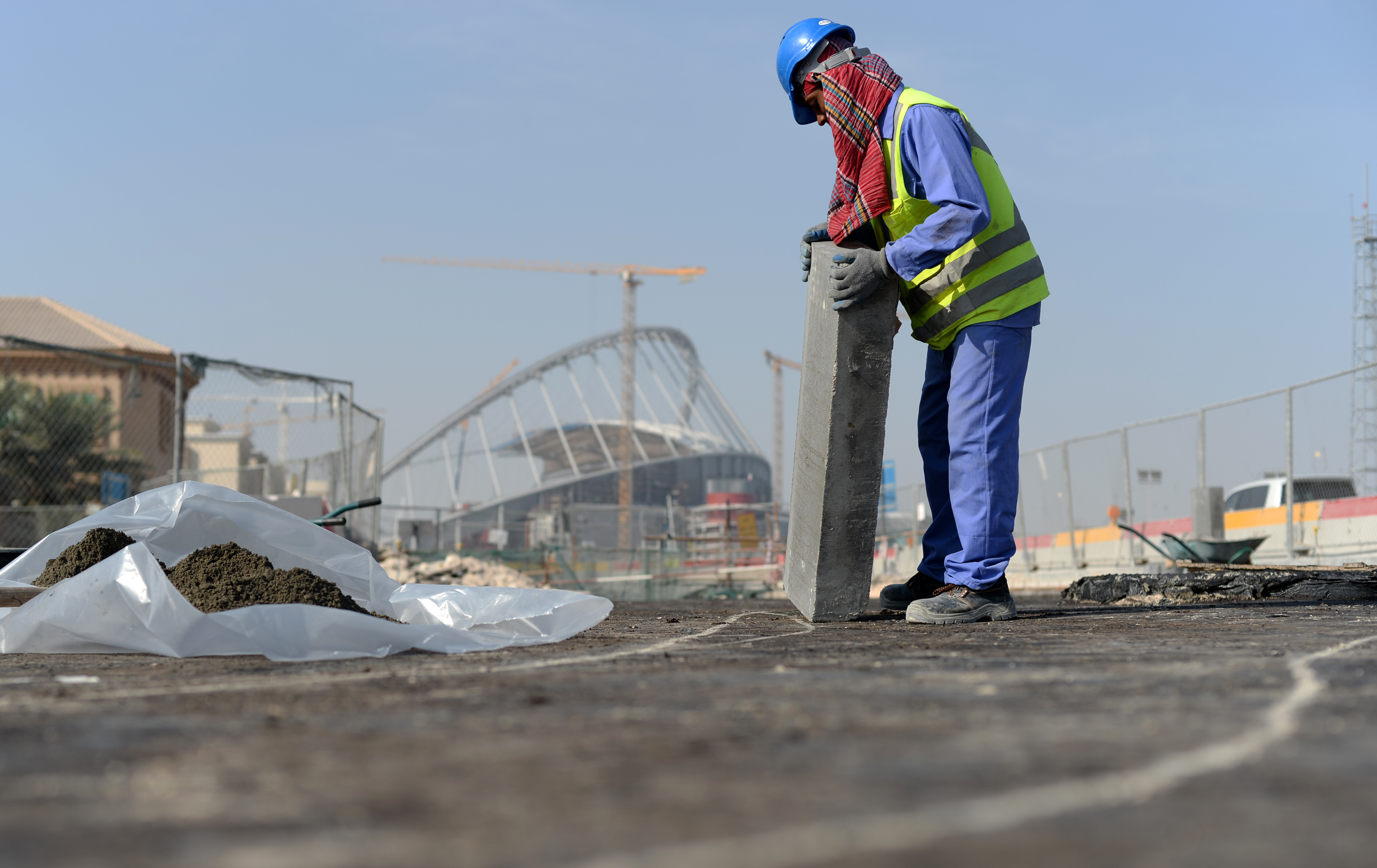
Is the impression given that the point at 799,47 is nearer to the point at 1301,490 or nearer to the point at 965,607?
the point at 965,607

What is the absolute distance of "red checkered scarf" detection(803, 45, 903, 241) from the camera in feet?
13.1

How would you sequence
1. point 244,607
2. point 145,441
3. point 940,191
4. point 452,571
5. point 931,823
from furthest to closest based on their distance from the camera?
point 145,441 → point 452,571 → point 940,191 → point 244,607 → point 931,823

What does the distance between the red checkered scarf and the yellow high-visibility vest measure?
0.15ft

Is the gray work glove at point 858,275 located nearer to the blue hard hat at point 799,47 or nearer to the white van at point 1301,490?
the blue hard hat at point 799,47

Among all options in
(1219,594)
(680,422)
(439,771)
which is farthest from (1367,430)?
(680,422)

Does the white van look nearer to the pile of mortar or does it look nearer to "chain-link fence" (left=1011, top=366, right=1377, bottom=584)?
"chain-link fence" (left=1011, top=366, right=1377, bottom=584)

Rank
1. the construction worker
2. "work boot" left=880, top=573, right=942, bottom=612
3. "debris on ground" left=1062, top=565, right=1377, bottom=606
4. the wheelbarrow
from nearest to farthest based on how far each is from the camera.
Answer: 1. the construction worker
2. "work boot" left=880, top=573, right=942, bottom=612
3. "debris on ground" left=1062, top=565, right=1377, bottom=606
4. the wheelbarrow

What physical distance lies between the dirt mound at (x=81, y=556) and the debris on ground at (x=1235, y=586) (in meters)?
4.01

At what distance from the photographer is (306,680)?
215 centimetres

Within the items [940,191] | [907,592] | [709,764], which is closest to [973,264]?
[940,191]

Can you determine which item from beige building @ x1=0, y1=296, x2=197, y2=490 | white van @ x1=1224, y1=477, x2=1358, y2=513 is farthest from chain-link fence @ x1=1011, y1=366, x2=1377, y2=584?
beige building @ x1=0, y1=296, x2=197, y2=490

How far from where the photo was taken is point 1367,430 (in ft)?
35.7

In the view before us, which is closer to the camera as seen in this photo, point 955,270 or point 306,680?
point 306,680

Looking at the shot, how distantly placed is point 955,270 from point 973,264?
0.22ft
